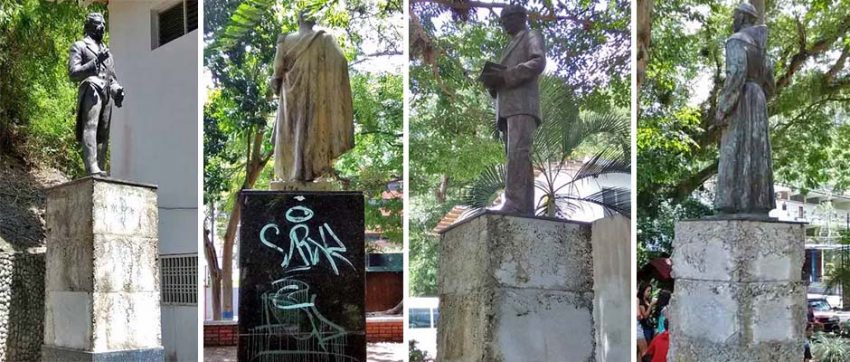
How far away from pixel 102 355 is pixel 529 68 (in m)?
3.68

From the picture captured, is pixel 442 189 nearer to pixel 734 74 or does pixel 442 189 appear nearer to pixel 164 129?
pixel 164 129

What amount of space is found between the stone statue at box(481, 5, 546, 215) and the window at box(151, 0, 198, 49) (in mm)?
4978

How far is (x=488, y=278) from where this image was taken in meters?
4.59

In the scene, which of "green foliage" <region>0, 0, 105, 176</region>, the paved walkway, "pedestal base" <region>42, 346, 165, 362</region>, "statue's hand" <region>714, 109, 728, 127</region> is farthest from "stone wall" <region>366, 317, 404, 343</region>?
"statue's hand" <region>714, 109, 728, 127</region>

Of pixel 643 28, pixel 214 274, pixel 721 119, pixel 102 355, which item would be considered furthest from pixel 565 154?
pixel 214 274

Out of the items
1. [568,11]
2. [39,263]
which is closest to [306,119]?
→ [39,263]

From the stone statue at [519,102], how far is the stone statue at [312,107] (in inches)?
42.5

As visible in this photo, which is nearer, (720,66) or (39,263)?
(39,263)

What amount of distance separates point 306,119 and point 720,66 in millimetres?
6585

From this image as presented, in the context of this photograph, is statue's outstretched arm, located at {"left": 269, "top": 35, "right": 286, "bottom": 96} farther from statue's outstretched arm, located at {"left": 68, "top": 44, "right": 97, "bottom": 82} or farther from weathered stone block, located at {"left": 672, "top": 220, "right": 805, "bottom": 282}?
weathered stone block, located at {"left": 672, "top": 220, "right": 805, "bottom": 282}

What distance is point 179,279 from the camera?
873 centimetres

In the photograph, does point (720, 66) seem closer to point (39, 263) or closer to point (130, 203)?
point (130, 203)

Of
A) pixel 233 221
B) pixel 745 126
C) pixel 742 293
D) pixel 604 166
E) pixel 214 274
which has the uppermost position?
pixel 745 126

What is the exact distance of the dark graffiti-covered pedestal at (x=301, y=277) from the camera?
490 cm
